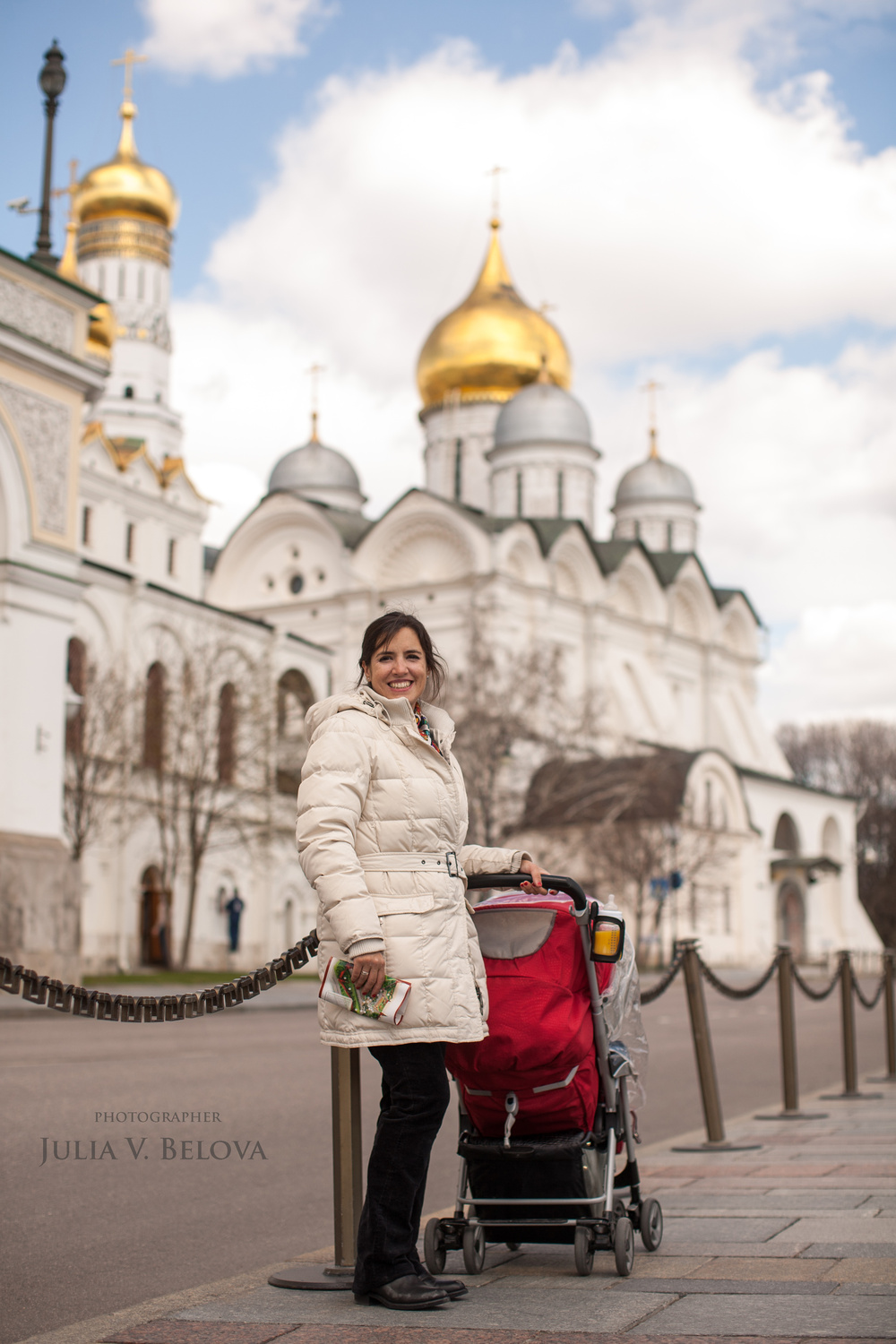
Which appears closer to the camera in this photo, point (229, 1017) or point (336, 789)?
point (336, 789)

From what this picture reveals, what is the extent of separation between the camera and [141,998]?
4.52m

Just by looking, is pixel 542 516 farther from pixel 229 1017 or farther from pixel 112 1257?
pixel 112 1257

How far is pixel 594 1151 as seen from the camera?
4.55 meters

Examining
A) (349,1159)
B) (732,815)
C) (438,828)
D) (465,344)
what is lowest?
(349,1159)

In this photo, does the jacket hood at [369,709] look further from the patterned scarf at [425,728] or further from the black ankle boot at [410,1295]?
the black ankle boot at [410,1295]

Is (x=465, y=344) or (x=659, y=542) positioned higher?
(x=465, y=344)

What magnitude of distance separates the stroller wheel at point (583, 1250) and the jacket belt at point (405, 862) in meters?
1.13

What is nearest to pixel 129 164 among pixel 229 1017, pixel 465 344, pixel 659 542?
pixel 465 344

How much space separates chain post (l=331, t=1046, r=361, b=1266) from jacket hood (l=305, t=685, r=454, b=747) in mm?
954

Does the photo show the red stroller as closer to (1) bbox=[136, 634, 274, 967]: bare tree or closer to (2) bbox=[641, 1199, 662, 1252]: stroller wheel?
(2) bbox=[641, 1199, 662, 1252]: stroller wheel

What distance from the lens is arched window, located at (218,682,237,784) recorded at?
120ft

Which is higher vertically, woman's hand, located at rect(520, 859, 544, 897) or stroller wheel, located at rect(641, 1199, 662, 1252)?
woman's hand, located at rect(520, 859, 544, 897)

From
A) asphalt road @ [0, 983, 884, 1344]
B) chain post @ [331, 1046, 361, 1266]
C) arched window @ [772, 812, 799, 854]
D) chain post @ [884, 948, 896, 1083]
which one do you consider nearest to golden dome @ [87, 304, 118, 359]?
arched window @ [772, 812, 799, 854]

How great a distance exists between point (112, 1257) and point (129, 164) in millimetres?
46572
